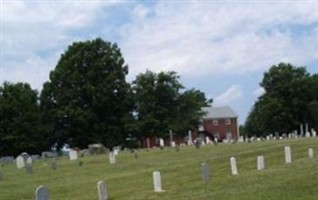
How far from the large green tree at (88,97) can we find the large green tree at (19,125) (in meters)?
2.54

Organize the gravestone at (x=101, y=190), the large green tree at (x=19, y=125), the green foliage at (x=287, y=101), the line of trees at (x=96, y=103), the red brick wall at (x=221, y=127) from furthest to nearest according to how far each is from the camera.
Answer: the red brick wall at (x=221, y=127) → the green foliage at (x=287, y=101) → the line of trees at (x=96, y=103) → the large green tree at (x=19, y=125) → the gravestone at (x=101, y=190)

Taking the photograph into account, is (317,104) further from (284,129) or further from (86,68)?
(86,68)

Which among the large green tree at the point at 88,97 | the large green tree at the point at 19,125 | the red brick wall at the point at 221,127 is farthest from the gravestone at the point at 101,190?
the red brick wall at the point at 221,127

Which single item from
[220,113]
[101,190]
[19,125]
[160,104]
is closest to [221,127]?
[220,113]

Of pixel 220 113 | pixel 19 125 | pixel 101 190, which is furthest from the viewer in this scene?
pixel 220 113

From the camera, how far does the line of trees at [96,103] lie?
75.6 meters

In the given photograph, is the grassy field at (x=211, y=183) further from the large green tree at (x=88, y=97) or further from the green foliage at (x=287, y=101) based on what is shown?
the green foliage at (x=287, y=101)

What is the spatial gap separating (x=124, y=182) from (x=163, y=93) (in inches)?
2154

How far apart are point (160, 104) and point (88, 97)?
885cm

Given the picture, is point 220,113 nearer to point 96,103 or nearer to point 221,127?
point 221,127

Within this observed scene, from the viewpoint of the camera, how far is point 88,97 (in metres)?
79.7

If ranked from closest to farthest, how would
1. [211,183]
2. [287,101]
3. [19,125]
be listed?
[211,183] < [19,125] < [287,101]

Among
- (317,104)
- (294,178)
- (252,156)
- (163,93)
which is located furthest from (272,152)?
(317,104)

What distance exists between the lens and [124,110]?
79.7m
